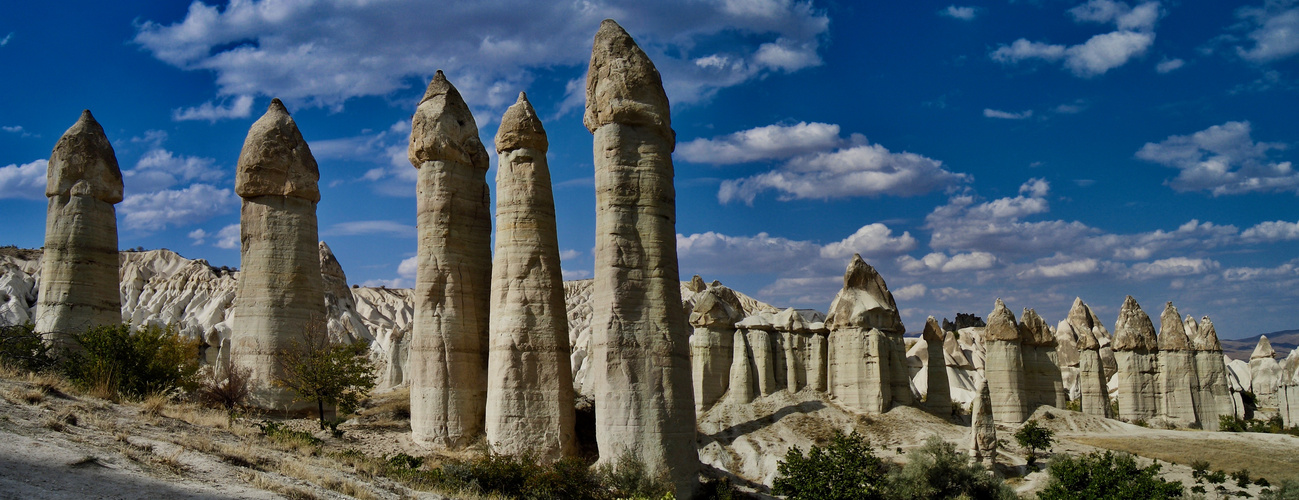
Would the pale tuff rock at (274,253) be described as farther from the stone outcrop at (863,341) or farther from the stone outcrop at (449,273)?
the stone outcrop at (863,341)

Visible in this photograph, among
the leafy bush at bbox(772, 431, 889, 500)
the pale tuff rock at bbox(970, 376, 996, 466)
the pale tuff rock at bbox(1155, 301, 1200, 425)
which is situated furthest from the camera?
the pale tuff rock at bbox(1155, 301, 1200, 425)

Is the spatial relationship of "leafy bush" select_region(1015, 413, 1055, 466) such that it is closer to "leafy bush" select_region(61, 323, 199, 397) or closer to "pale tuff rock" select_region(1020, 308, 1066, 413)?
"pale tuff rock" select_region(1020, 308, 1066, 413)

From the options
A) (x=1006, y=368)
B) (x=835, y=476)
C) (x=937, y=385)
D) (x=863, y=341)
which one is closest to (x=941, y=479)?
(x=835, y=476)

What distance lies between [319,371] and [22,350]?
681 cm

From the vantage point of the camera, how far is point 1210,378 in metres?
40.2

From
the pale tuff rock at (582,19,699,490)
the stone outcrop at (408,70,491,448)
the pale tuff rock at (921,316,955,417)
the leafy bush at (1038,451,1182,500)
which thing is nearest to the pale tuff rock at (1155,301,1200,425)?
the pale tuff rock at (921,316,955,417)

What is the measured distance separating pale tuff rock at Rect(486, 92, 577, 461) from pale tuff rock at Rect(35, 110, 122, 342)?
1327 centimetres

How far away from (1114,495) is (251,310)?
77.5ft

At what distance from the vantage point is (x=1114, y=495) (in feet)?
75.1

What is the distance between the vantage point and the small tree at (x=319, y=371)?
23984 mm

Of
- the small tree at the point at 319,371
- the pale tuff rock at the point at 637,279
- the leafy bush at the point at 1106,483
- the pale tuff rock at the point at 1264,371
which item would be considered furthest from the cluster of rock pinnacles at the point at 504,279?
the pale tuff rock at the point at 1264,371

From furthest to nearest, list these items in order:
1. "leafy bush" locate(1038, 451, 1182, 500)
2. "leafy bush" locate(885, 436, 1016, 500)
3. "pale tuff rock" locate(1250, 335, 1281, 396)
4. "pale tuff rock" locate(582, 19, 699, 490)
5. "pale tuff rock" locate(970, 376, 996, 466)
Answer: "pale tuff rock" locate(1250, 335, 1281, 396) → "pale tuff rock" locate(970, 376, 996, 466) → "leafy bush" locate(885, 436, 1016, 500) → "leafy bush" locate(1038, 451, 1182, 500) → "pale tuff rock" locate(582, 19, 699, 490)

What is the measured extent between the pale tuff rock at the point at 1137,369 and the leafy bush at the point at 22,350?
3964 centimetres

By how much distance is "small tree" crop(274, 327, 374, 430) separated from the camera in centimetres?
2398
